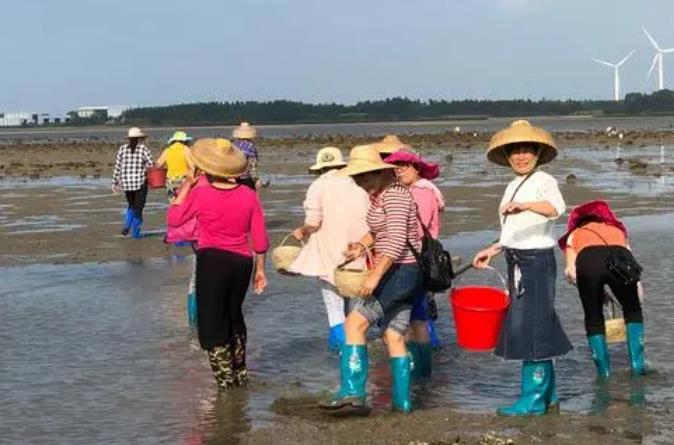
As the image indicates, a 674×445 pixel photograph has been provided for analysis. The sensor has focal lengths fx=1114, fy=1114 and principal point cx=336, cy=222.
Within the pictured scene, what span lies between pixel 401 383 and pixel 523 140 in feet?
5.44

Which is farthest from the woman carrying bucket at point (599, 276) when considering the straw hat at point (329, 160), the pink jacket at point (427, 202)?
the straw hat at point (329, 160)

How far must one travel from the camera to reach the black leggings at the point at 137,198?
16594 millimetres

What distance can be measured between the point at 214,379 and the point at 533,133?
114 inches

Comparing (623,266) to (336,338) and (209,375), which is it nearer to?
(336,338)

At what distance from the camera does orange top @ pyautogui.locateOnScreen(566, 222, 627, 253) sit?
7609mm

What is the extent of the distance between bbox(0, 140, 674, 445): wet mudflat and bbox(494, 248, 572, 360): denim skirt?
0.43 meters

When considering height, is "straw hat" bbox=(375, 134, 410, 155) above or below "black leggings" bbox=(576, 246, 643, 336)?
above

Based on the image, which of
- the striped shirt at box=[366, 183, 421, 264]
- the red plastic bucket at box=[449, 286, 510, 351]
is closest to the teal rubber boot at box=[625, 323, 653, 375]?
the red plastic bucket at box=[449, 286, 510, 351]

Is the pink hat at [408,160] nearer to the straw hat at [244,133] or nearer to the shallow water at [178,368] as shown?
the shallow water at [178,368]

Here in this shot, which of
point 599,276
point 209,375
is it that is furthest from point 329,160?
point 599,276

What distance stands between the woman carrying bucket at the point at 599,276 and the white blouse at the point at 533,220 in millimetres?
937

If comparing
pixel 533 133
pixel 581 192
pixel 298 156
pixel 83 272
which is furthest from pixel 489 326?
pixel 298 156

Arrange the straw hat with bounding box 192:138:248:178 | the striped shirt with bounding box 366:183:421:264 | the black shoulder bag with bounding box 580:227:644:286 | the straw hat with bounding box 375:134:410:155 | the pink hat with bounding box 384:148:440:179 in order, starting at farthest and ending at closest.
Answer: the straw hat with bounding box 375:134:410:155
the pink hat with bounding box 384:148:440:179
the black shoulder bag with bounding box 580:227:644:286
the straw hat with bounding box 192:138:248:178
the striped shirt with bounding box 366:183:421:264

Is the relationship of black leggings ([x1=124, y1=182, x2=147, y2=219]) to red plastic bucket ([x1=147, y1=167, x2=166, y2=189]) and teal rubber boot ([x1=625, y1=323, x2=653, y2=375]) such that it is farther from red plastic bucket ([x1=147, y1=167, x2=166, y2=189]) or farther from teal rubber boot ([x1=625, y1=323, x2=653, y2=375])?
teal rubber boot ([x1=625, y1=323, x2=653, y2=375])
